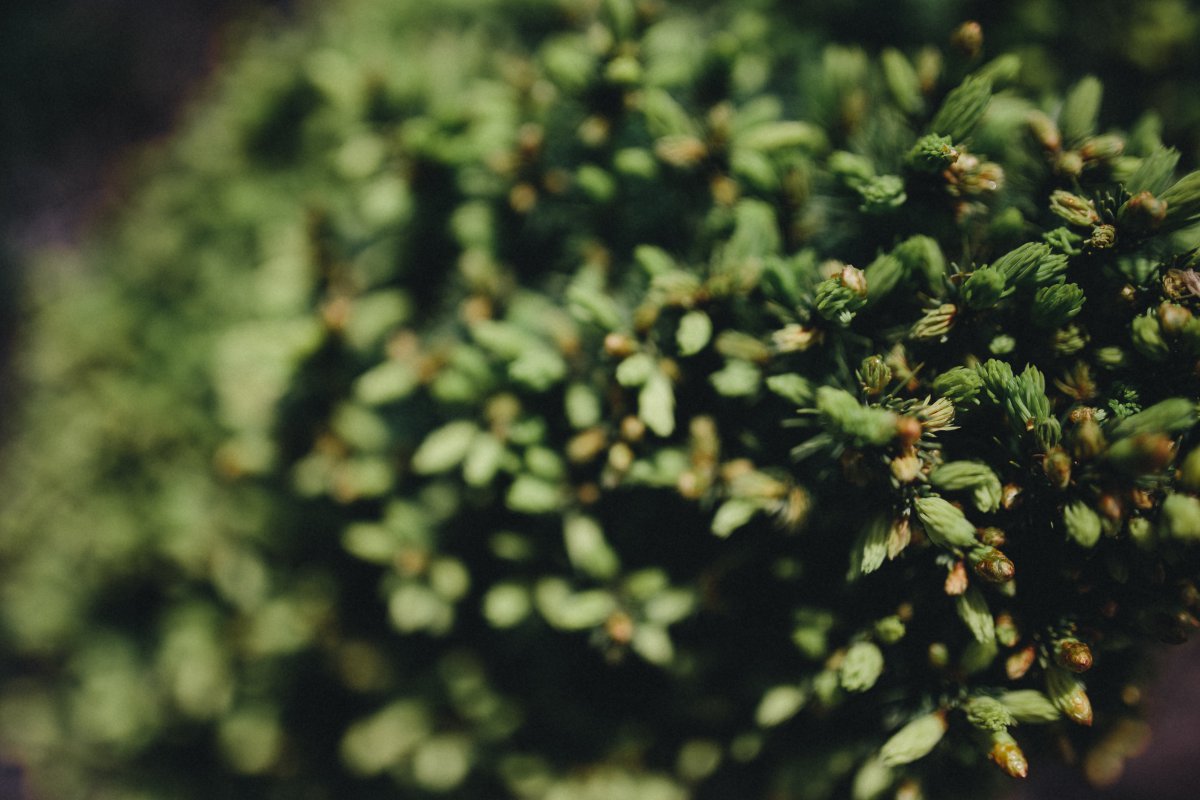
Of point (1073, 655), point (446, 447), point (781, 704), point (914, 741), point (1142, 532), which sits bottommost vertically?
point (781, 704)

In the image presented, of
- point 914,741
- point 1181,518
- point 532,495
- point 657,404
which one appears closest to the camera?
point 1181,518

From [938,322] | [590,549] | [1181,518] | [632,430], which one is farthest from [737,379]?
[1181,518]

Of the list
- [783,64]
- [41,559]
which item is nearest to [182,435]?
[41,559]

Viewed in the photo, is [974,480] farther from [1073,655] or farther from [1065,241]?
[1065,241]

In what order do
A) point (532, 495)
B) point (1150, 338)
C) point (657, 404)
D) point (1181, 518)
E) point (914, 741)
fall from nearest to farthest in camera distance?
1. point (1181, 518)
2. point (1150, 338)
3. point (914, 741)
4. point (657, 404)
5. point (532, 495)

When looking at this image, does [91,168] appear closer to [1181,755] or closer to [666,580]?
[666,580]

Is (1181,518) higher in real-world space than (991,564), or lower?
higher

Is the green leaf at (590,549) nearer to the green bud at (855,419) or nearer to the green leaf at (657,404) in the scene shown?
the green leaf at (657,404)
